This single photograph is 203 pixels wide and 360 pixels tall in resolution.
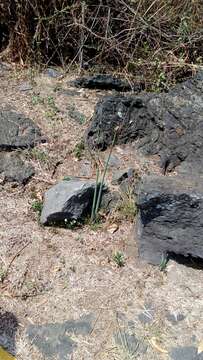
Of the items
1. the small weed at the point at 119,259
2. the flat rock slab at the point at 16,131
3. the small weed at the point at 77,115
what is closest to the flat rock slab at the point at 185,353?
the small weed at the point at 119,259

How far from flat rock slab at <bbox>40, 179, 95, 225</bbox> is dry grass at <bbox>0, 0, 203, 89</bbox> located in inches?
58.8

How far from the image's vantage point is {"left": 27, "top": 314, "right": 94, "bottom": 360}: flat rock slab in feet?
8.90

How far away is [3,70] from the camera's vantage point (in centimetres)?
471

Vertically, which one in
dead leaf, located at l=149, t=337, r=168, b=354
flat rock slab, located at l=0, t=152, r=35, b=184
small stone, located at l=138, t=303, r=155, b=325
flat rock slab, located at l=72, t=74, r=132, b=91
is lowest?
small stone, located at l=138, t=303, r=155, b=325

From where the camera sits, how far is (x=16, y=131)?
13.2 ft

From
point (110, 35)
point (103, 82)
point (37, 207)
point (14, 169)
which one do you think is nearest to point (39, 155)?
point (14, 169)

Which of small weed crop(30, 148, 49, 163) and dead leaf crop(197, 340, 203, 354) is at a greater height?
small weed crop(30, 148, 49, 163)

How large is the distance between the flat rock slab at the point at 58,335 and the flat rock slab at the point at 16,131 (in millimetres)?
1493

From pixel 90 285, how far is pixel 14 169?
3.56 ft

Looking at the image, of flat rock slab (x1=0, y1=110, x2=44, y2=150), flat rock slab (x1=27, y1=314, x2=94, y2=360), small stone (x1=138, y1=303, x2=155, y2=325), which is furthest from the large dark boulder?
flat rock slab (x1=27, y1=314, x2=94, y2=360)

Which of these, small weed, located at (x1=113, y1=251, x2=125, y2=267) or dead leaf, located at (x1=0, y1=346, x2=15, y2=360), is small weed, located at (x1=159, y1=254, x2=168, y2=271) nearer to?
small weed, located at (x1=113, y1=251, x2=125, y2=267)

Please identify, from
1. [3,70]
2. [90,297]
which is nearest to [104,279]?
[90,297]

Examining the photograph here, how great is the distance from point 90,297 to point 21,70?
2.41 meters

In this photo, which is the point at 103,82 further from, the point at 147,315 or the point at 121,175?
the point at 147,315
